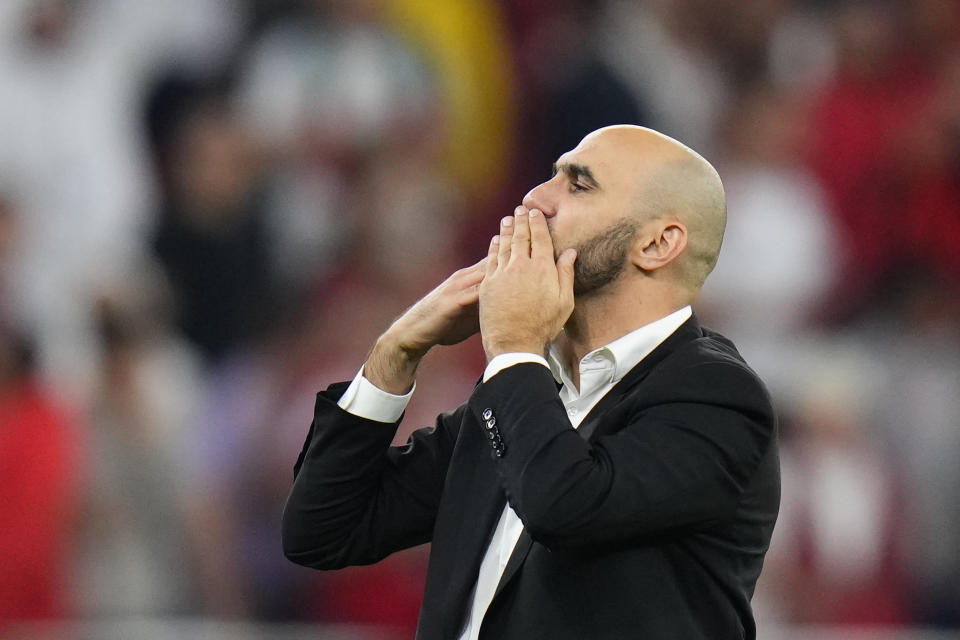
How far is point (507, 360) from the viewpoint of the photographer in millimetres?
2111

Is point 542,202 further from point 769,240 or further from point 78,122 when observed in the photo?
point 78,122

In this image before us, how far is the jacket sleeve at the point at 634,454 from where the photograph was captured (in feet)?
6.55

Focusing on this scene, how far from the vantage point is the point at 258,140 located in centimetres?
584

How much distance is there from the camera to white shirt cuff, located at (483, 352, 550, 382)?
2.10 meters

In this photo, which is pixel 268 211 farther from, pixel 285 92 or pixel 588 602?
pixel 588 602

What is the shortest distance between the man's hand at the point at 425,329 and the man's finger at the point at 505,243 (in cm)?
9

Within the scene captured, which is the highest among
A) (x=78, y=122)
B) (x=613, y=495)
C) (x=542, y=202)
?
(x=78, y=122)

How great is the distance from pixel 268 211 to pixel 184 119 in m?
0.50

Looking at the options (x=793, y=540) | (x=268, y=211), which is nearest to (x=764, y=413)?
(x=793, y=540)

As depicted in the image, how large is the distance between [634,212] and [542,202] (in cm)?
14

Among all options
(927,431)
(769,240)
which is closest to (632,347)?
(927,431)

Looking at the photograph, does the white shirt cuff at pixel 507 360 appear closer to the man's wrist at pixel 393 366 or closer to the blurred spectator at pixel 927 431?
the man's wrist at pixel 393 366

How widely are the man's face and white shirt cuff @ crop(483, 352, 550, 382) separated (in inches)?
8.9

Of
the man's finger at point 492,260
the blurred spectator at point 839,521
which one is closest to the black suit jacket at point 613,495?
the man's finger at point 492,260
